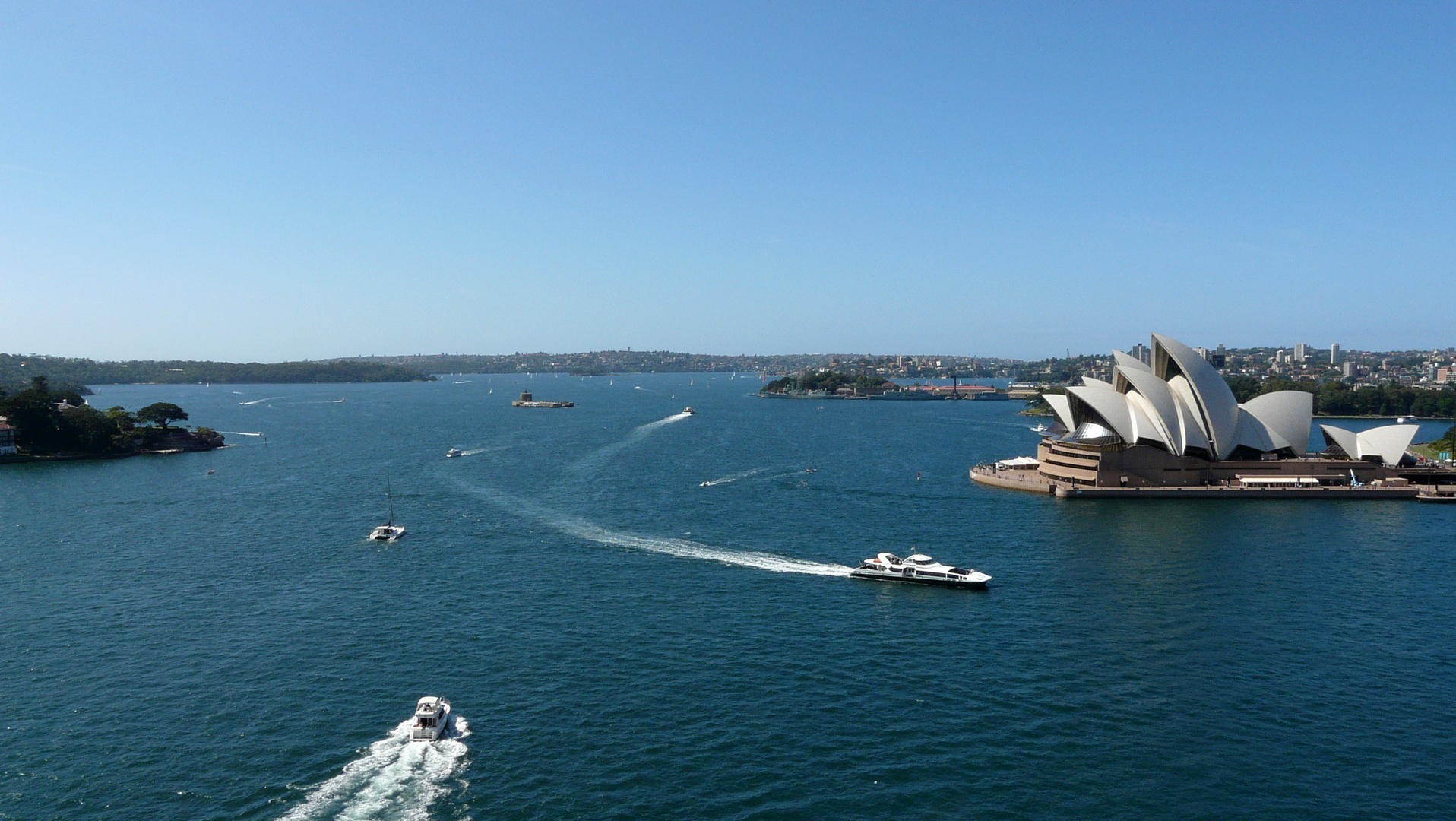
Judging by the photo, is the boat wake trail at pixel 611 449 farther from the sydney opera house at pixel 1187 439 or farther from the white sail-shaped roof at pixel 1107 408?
the white sail-shaped roof at pixel 1107 408

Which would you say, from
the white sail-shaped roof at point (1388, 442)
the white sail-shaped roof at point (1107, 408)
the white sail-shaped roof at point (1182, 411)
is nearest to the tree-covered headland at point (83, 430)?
the white sail-shaped roof at point (1107, 408)

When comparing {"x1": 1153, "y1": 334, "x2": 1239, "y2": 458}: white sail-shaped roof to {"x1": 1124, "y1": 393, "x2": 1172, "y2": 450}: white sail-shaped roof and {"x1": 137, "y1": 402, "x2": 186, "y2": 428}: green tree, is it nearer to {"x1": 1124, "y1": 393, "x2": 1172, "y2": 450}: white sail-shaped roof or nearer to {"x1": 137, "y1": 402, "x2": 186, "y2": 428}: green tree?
{"x1": 1124, "y1": 393, "x2": 1172, "y2": 450}: white sail-shaped roof

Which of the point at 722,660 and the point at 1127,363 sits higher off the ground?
the point at 1127,363

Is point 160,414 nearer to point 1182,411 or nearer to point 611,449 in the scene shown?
point 611,449

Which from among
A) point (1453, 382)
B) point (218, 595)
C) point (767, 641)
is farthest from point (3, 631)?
point (1453, 382)

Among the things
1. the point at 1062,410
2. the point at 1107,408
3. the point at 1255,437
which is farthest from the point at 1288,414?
the point at 1062,410

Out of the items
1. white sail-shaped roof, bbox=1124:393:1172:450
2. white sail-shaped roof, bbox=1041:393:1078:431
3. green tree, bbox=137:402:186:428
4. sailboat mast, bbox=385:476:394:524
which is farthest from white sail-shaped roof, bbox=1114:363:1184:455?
green tree, bbox=137:402:186:428
